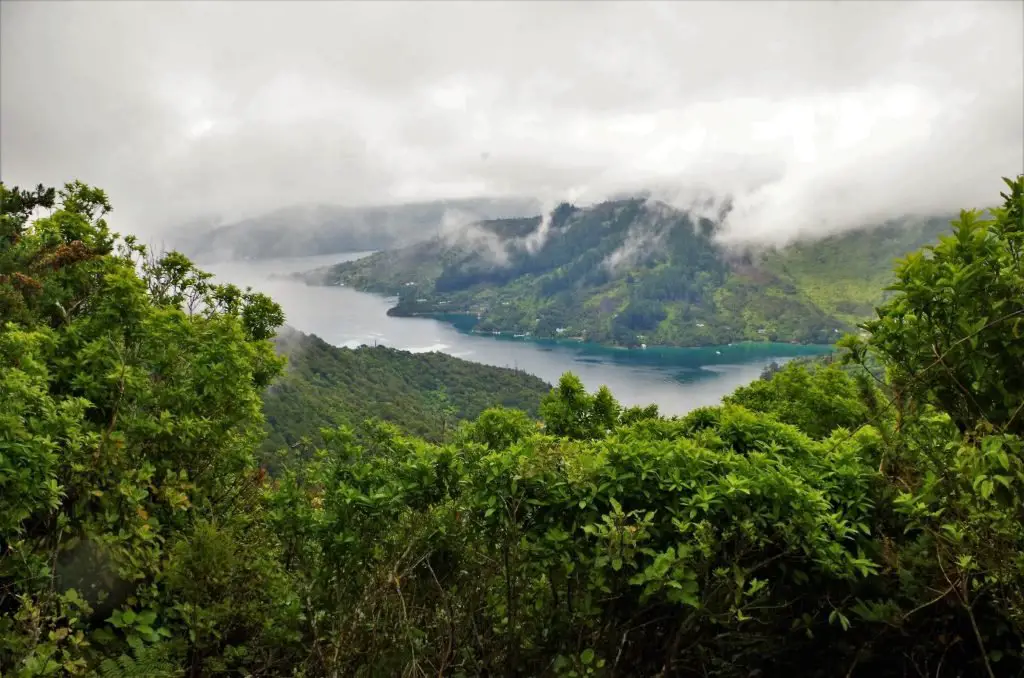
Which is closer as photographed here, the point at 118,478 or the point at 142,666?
the point at 142,666

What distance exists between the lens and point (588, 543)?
3.76 metres

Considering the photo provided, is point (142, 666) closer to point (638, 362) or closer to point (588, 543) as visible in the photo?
point (588, 543)

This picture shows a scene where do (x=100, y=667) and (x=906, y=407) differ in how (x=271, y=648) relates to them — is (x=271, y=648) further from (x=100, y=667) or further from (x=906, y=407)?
(x=906, y=407)

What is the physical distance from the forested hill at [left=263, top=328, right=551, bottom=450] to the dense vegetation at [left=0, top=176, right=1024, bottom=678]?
59316mm

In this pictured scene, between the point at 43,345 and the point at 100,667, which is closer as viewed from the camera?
the point at 100,667

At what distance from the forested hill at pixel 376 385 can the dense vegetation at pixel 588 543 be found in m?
59.3

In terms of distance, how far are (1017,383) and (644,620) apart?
2433 mm

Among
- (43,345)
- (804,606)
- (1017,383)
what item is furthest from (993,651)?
(43,345)

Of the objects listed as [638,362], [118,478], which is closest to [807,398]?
[118,478]

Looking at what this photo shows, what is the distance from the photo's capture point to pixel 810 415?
12.0m

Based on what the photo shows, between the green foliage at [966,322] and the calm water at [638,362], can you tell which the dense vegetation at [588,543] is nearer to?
the green foliage at [966,322]

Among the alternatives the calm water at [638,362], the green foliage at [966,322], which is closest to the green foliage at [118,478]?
the green foliage at [966,322]

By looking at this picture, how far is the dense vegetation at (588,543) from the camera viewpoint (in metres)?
3.16

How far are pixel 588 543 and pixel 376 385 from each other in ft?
351
